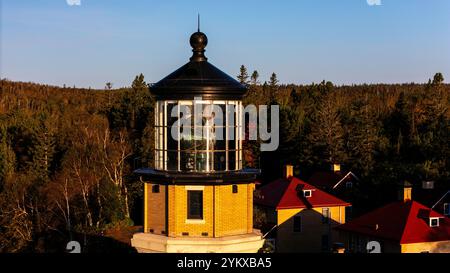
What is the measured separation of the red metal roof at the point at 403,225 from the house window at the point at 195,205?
24.9 meters

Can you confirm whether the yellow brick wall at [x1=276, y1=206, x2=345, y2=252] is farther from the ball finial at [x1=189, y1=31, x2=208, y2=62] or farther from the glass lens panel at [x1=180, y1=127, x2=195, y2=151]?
the glass lens panel at [x1=180, y1=127, x2=195, y2=151]

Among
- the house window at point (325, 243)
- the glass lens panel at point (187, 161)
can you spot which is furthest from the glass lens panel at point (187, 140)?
the house window at point (325, 243)

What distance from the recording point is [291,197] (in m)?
48.0

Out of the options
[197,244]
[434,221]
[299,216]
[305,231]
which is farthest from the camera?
[305,231]

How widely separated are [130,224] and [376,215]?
21.8 m

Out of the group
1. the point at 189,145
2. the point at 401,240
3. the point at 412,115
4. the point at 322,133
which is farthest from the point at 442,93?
the point at 189,145

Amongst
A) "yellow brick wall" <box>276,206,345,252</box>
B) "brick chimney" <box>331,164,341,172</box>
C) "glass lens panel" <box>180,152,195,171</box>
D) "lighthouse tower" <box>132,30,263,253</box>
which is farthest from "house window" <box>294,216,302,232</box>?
"glass lens panel" <box>180,152,195,171</box>

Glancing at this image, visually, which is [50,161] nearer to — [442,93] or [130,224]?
[130,224]

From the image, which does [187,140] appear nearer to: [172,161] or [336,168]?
[172,161]

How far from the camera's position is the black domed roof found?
13703 millimetres

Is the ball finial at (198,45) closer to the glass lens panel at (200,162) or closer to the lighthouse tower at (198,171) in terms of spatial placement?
the lighthouse tower at (198,171)

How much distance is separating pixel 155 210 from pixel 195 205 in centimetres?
88

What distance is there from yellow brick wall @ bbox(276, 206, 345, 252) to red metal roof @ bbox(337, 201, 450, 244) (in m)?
6.00

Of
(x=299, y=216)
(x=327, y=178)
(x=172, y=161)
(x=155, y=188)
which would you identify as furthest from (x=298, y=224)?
(x=172, y=161)
